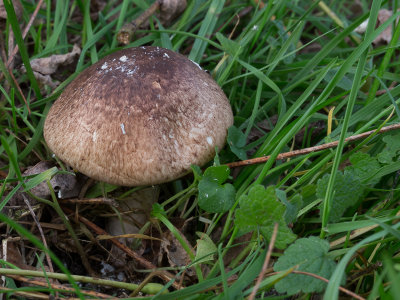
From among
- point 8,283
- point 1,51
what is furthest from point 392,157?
point 1,51

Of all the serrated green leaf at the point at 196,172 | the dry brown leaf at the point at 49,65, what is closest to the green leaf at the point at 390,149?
the serrated green leaf at the point at 196,172

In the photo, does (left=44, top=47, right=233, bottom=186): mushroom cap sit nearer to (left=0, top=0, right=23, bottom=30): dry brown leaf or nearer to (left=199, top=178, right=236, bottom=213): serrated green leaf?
(left=199, top=178, right=236, bottom=213): serrated green leaf

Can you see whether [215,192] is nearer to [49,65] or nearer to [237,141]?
[237,141]

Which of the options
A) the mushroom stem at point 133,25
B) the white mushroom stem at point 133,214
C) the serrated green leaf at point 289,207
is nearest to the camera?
the serrated green leaf at point 289,207

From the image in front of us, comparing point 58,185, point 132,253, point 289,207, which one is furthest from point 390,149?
point 58,185

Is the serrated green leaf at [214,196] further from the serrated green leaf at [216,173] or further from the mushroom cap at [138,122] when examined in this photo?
the mushroom cap at [138,122]
